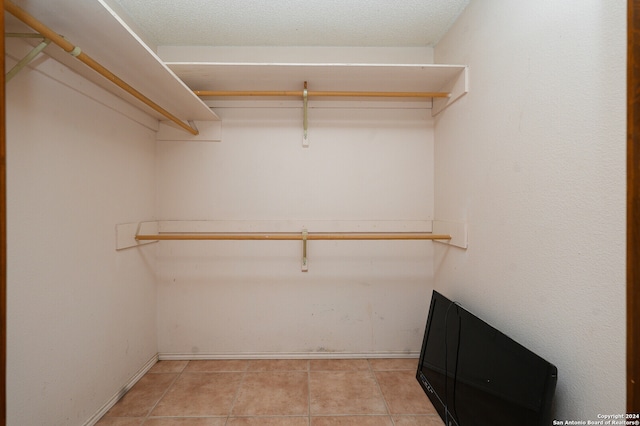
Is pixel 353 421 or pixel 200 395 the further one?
pixel 200 395

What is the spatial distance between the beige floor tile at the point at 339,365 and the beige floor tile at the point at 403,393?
12cm

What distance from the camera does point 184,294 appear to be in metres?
1.85

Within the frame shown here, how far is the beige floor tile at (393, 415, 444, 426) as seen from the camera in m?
1.30

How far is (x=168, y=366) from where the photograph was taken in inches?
69.9

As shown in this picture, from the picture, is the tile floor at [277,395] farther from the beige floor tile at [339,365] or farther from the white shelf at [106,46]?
the white shelf at [106,46]

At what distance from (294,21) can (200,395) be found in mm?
2263

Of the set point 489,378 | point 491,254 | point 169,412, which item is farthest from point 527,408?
point 169,412

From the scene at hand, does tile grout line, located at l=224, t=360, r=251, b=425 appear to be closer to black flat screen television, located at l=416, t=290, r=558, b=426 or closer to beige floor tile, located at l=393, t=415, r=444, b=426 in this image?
beige floor tile, located at l=393, t=415, r=444, b=426

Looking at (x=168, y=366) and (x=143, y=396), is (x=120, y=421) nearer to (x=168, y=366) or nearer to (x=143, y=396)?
(x=143, y=396)

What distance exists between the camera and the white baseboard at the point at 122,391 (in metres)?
1.30

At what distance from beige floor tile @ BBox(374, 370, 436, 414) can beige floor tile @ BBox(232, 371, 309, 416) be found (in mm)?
467

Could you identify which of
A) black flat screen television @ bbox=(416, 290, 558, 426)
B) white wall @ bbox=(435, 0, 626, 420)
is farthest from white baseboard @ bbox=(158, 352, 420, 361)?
white wall @ bbox=(435, 0, 626, 420)

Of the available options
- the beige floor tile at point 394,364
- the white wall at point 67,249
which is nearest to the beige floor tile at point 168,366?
the white wall at point 67,249

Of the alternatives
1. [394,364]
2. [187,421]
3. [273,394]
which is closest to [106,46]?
[187,421]
